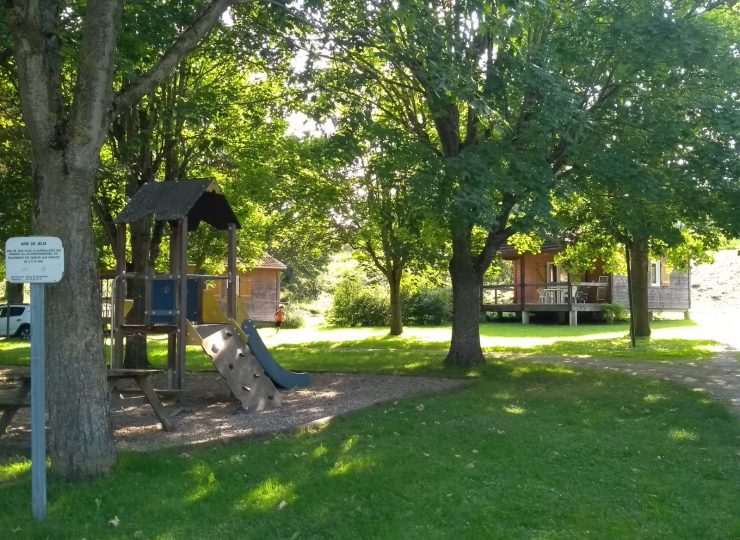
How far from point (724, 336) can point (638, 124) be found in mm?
15700

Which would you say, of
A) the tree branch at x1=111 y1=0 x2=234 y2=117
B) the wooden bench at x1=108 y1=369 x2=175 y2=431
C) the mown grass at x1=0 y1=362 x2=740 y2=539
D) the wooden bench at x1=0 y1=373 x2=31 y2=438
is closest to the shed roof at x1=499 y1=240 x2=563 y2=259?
the mown grass at x1=0 y1=362 x2=740 y2=539

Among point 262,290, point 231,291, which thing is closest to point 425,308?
point 262,290

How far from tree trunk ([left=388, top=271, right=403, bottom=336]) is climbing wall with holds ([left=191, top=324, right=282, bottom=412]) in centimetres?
1735

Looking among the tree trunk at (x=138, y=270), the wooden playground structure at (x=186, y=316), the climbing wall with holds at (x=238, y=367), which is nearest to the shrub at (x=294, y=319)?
the tree trunk at (x=138, y=270)

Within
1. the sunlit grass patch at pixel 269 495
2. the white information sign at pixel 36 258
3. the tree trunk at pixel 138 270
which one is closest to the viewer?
the white information sign at pixel 36 258

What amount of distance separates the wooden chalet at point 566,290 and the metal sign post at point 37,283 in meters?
30.7

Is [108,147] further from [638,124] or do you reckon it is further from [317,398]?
[638,124]

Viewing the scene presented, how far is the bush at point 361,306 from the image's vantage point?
40.8 meters

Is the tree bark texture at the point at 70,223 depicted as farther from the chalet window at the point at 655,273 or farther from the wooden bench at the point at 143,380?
the chalet window at the point at 655,273

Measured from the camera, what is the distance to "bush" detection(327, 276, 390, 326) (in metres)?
40.8

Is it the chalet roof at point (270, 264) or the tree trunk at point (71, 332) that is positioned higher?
the chalet roof at point (270, 264)

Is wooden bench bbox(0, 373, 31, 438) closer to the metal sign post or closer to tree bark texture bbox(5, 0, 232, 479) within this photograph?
tree bark texture bbox(5, 0, 232, 479)

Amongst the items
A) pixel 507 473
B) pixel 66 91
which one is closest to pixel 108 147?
pixel 66 91

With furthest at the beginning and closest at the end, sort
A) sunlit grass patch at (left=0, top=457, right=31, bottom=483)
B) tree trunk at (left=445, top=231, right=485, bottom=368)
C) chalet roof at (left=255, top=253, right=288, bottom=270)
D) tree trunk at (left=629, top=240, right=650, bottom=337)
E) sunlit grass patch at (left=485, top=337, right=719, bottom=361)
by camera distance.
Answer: chalet roof at (left=255, top=253, right=288, bottom=270), tree trunk at (left=629, top=240, right=650, bottom=337), sunlit grass patch at (left=485, top=337, right=719, bottom=361), tree trunk at (left=445, top=231, right=485, bottom=368), sunlit grass patch at (left=0, top=457, right=31, bottom=483)
